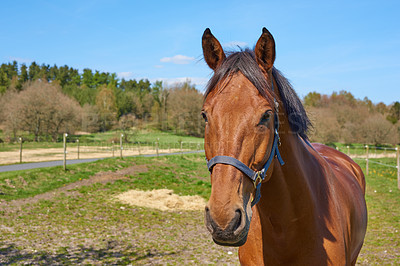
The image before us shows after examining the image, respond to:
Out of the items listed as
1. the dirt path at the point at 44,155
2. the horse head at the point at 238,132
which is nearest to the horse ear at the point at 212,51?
the horse head at the point at 238,132

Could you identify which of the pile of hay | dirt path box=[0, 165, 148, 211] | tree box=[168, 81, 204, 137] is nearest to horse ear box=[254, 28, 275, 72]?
the pile of hay

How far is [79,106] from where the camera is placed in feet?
156

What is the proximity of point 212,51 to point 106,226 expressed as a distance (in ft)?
20.4

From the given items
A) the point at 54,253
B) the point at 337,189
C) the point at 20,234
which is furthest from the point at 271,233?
the point at 20,234

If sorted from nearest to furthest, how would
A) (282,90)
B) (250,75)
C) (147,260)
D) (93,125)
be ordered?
(250,75) → (282,90) → (147,260) → (93,125)

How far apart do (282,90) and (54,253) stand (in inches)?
204

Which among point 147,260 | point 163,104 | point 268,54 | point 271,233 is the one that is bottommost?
point 147,260

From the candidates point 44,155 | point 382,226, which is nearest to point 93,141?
point 44,155

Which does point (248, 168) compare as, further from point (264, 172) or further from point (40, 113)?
point (40, 113)

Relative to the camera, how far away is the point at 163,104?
6644 cm

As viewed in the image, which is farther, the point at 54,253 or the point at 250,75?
the point at 54,253

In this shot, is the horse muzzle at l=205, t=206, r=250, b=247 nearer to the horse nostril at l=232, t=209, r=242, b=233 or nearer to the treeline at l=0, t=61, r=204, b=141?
the horse nostril at l=232, t=209, r=242, b=233

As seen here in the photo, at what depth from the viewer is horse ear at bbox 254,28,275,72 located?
68.3 inches

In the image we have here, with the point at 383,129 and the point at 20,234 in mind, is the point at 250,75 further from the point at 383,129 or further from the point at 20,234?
the point at 383,129
